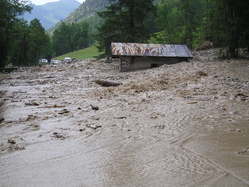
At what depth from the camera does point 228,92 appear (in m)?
10.9

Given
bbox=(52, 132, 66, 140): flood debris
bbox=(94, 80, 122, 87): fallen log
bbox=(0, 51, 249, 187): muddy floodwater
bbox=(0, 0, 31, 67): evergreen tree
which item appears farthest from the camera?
bbox=(0, 0, 31, 67): evergreen tree

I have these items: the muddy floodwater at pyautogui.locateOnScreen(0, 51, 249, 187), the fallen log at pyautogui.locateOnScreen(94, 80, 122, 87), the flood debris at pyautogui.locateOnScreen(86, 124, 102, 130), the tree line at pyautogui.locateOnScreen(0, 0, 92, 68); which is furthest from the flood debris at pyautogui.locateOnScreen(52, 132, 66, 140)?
the tree line at pyautogui.locateOnScreen(0, 0, 92, 68)

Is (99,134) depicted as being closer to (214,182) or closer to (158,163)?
(158,163)

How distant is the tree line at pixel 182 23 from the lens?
2558 cm

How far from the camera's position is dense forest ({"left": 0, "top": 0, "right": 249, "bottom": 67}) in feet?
84.5

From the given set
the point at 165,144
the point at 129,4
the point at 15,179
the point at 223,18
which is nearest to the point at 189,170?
the point at 165,144

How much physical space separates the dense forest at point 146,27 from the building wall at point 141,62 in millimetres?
5155

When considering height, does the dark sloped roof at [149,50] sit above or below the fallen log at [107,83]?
above

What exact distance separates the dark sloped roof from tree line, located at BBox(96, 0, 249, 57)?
11.2 feet

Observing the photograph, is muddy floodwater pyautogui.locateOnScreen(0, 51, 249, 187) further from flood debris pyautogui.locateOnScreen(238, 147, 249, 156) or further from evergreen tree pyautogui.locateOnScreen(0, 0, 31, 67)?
evergreen tree pyautogui.locateOnScreen(0, 0, 31, 67)

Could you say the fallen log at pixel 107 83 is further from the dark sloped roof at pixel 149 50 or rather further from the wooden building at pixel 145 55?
the wooden building at pixel 145 55

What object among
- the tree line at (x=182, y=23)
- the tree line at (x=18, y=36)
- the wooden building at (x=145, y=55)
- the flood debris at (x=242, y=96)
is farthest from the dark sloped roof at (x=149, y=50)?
the tree line at (x=18, y=36)

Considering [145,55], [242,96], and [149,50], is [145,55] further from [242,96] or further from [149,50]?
[242,96]

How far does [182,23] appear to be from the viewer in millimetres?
63531
